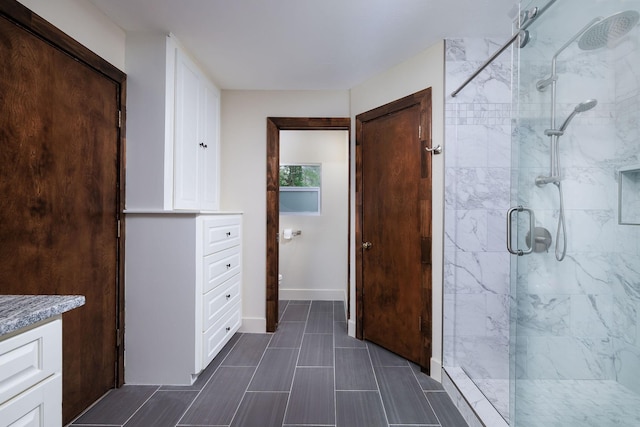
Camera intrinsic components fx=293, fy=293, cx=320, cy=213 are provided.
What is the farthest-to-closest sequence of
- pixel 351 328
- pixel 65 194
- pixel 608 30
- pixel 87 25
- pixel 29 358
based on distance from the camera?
pixel 351 328, pixel 87 25, pixel 65 194, pixel 608 30, pixel 29 358

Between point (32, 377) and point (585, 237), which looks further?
point (585, 237)

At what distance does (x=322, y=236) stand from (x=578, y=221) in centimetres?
274

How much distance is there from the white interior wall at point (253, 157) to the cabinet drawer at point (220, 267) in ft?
0.80

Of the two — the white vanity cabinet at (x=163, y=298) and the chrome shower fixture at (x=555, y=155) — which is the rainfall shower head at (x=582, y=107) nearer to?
the chrome shower fixture at (x=555, y=155)

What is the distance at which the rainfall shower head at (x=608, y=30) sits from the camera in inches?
44.6

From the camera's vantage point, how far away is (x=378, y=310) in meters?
2.47

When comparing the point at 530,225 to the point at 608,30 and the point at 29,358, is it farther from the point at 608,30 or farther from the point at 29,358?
the point at 29,358

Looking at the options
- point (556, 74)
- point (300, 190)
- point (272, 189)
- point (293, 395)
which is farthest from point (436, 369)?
point (300, 190)

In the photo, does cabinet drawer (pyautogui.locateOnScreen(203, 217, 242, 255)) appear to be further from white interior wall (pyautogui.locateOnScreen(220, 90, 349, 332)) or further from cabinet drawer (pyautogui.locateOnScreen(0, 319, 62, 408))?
cabinet drawer (pyautogui.locateOnScreen(0, 319, 62, 408))

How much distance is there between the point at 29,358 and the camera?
682 millimetres

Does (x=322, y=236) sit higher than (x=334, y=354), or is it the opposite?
(x=322, y=236)

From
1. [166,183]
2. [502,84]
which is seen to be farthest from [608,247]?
[166,183]

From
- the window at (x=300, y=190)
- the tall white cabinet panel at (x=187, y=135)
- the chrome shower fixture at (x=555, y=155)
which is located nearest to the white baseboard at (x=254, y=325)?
the tall white cabinet panel at (x=187, y=135)

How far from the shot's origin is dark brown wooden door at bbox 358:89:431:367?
6.97 ft
